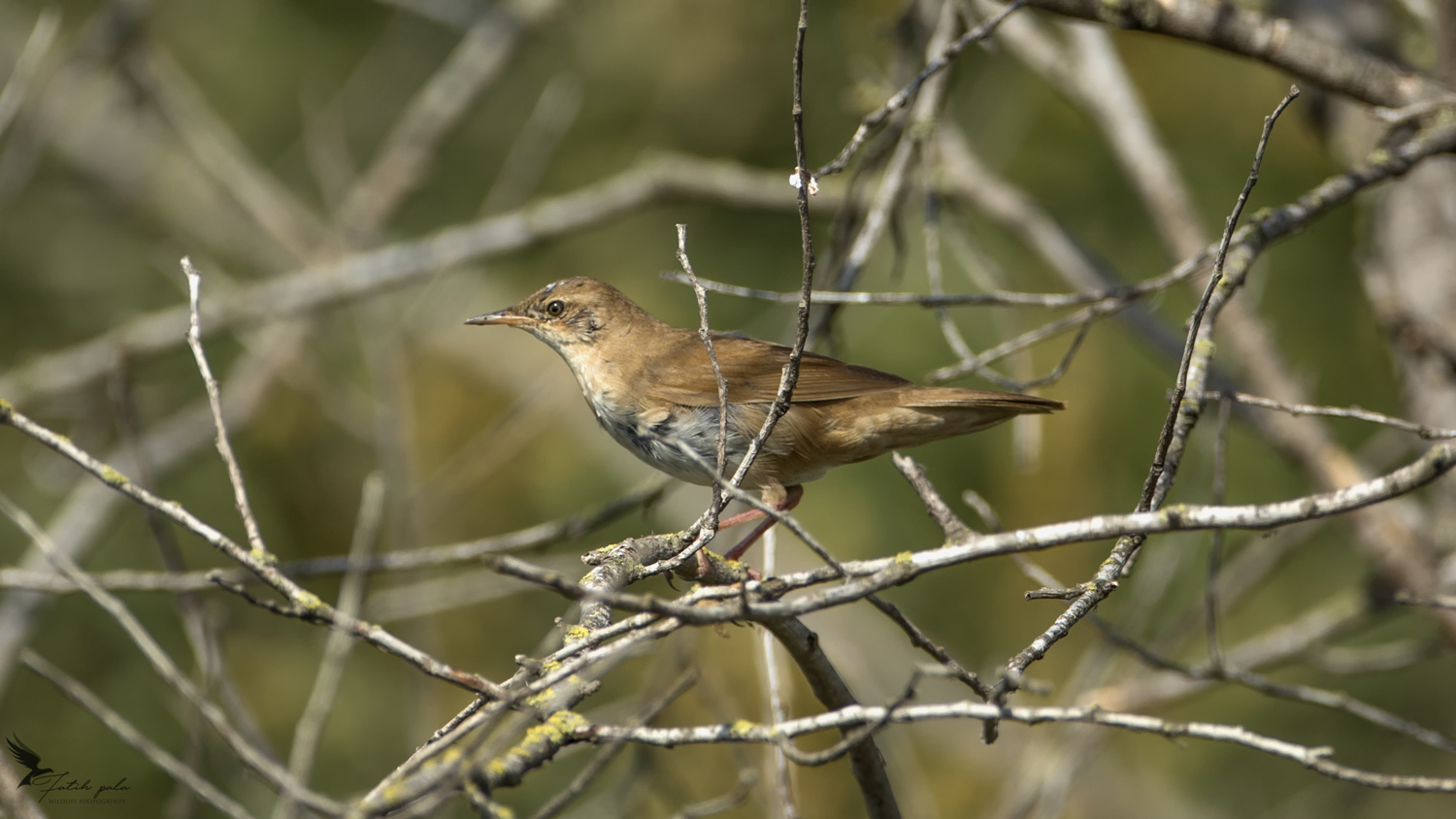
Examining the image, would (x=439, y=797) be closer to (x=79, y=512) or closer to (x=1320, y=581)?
(x=79, y=512)

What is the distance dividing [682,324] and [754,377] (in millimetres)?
4047

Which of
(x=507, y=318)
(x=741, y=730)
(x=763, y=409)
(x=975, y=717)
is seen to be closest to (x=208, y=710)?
(x=741, y=730)

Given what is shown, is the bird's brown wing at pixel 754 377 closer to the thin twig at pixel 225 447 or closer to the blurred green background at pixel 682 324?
the blurred green background at pixel 682 324

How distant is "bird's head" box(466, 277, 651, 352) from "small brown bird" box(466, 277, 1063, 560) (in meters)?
0.10

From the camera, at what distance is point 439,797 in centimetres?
162

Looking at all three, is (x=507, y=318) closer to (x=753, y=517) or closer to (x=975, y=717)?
(x=753, y=517)

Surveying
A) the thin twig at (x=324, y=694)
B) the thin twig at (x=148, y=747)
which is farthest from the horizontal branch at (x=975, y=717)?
the thin twig at (x=148, y=747)

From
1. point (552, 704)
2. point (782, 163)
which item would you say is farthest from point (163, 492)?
point (552, 704)

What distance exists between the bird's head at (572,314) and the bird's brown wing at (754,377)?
1.21 feet

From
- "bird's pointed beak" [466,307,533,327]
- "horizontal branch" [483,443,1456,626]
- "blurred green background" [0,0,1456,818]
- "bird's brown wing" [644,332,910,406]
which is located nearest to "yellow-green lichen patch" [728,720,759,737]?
"horizontal branch" [483,443,1456,626]

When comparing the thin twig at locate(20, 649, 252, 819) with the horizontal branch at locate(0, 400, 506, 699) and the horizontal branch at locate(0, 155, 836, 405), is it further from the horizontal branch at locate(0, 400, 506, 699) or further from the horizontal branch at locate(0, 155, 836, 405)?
the horizontal branch at locate(0, 155, 836, 405)

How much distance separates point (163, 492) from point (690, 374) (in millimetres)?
4709

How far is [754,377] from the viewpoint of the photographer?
4.30 metres

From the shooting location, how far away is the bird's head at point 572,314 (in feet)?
15.5
